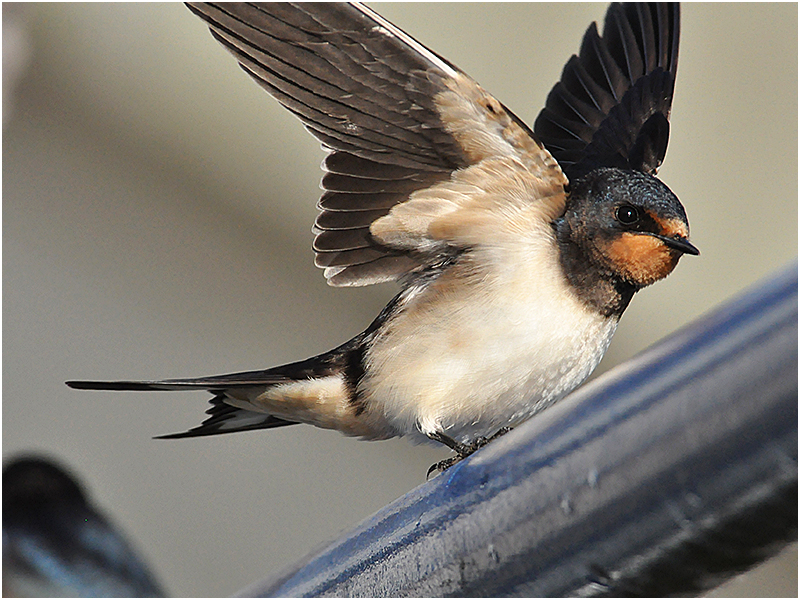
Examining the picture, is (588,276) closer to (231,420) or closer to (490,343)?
(490,343)

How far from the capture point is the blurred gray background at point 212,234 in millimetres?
2361

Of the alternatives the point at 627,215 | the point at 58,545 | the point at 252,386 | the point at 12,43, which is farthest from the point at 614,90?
the point at 58,545

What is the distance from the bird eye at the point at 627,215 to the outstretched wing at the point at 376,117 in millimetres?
53

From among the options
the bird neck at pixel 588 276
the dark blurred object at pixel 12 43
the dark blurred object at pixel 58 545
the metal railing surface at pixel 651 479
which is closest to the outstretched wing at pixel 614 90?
the bird neck at pixel 588 276

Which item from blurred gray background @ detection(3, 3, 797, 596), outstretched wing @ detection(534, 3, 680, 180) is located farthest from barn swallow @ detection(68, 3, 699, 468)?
blurred gray background @ detection(3, 3, 797, 596)

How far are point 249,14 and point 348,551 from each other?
1.48 ft

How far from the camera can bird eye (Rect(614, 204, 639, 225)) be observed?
2.81 ft

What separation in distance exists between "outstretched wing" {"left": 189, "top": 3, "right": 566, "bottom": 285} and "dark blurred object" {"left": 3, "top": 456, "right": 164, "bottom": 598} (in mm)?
1226

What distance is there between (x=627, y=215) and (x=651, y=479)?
1.97ft

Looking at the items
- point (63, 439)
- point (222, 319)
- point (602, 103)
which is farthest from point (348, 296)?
point (602, 103)

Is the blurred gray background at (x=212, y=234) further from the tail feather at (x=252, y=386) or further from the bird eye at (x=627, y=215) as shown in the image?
the bird eye at (x=627, y=215)

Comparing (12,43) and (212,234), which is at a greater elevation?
(12,43)

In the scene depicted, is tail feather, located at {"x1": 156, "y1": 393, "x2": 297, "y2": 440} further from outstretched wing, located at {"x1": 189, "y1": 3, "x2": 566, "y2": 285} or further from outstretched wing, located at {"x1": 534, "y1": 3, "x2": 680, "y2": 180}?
outstretched wing, located at {"x1": 534, "y1": 3, "x2": 680, "y2": 180}

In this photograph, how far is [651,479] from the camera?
0.91 ft
